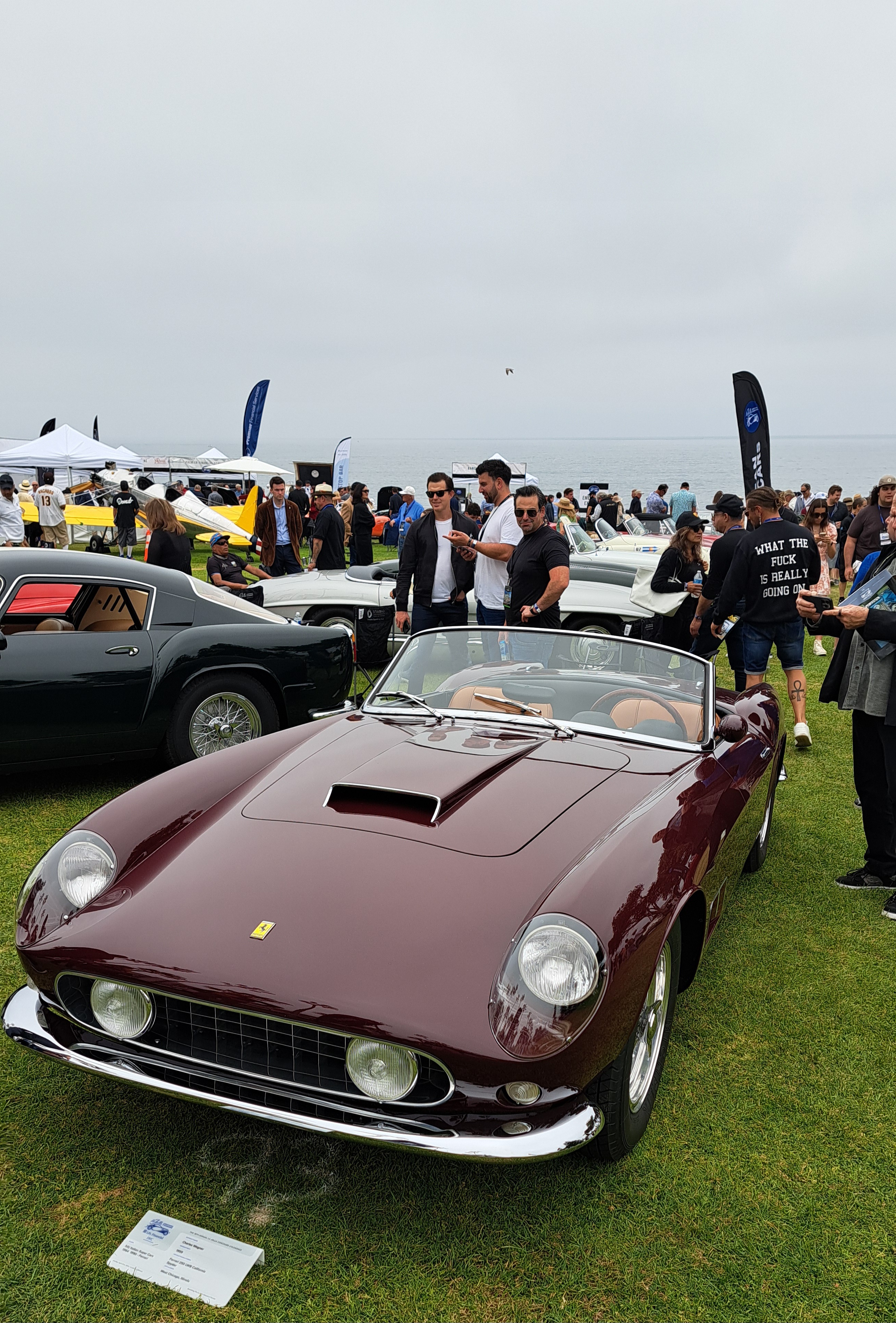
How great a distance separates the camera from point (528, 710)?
12.5 ft

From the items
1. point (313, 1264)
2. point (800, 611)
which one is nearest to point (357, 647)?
point (800, 611)

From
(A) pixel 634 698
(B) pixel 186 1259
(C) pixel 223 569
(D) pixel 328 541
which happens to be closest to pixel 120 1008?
(B) pixel 186 1259

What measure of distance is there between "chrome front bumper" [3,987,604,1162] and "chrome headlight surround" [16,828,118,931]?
0.42 meters

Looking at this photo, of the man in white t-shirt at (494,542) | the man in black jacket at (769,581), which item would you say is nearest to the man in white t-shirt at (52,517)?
the man in white t-shirt at (494,542)

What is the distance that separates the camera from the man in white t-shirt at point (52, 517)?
19.3m

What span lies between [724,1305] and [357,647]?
749 centimetres

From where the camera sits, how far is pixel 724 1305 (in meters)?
2.21

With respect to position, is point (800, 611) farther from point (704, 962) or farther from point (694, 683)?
point (704, 962)

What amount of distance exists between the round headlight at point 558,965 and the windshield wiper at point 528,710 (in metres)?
1.28

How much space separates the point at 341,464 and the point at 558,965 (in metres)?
26.5

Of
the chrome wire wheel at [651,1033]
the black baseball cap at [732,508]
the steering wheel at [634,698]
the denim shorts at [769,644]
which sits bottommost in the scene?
the chrome wire wheel at [651,1033]

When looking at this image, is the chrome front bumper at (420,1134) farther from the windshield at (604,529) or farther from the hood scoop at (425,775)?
the windshield at (604,529)

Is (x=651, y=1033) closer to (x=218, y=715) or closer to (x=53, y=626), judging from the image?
(x=218, y=715)

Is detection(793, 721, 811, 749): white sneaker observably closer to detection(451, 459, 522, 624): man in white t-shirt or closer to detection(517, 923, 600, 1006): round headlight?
detection(451, 459, 522, 624): man in white t-shirt
